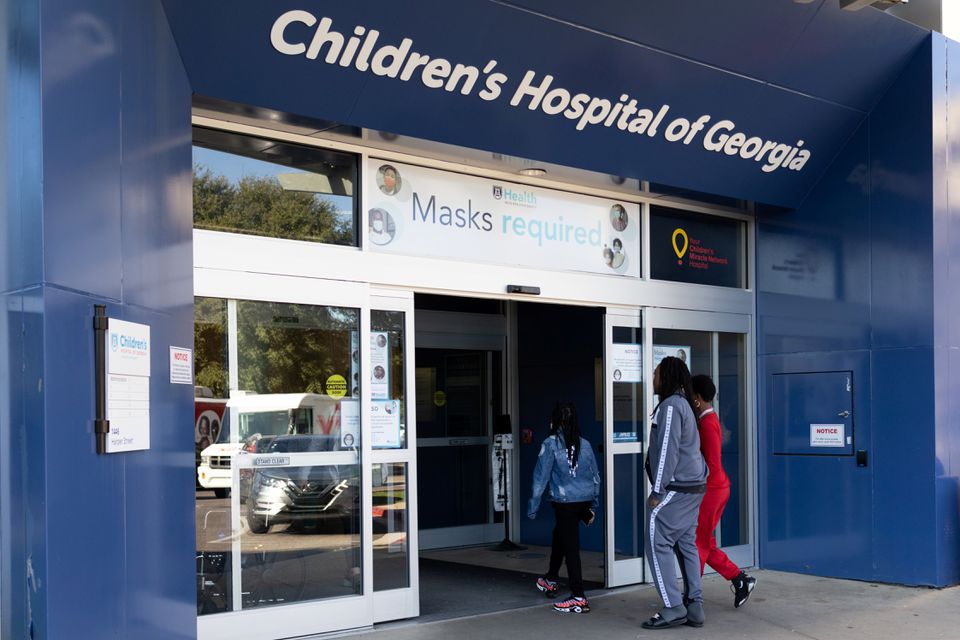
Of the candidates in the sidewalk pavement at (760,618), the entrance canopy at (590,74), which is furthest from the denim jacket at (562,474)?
the entrance canopy at (590,74)

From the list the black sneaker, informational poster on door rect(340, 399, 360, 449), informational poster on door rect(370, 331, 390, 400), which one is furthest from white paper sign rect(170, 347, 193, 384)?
the black sneaker

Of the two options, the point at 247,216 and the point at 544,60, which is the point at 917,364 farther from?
the point at 247,216

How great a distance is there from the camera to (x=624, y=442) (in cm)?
829

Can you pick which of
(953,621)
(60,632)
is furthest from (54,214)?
(953,621)

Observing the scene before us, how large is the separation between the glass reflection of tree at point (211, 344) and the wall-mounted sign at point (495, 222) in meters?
1.27

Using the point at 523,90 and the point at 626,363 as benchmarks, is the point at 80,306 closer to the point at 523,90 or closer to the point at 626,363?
the point at 523,90

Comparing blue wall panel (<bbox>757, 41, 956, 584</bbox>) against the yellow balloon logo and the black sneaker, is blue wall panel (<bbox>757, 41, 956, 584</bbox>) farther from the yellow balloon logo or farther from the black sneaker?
the black sneaker

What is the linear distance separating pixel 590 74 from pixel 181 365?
3450mm

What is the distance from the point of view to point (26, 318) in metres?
3.56

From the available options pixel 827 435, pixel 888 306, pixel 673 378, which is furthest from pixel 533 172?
pixel 827 435

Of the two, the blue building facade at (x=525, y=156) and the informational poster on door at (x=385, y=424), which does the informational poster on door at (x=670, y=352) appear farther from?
the informational poster on door at (x=385, y=424)

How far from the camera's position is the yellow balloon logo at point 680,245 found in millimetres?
8898

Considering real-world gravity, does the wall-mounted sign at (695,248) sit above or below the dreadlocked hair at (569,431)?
above

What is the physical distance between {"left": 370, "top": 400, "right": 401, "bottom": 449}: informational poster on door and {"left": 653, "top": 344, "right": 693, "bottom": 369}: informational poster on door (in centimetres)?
261
